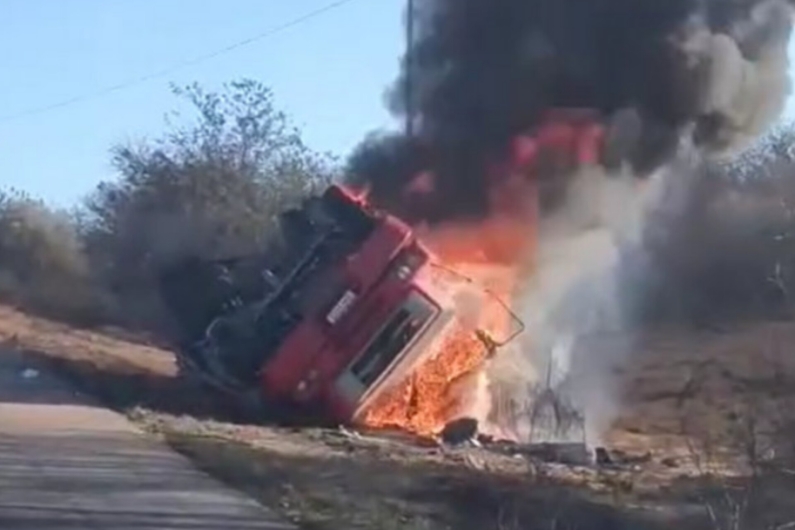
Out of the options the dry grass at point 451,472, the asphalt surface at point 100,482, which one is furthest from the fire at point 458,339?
the asphalt surface at point 100,482

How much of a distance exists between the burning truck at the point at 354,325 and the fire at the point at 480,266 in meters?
0.02

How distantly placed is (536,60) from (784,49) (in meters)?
3.84

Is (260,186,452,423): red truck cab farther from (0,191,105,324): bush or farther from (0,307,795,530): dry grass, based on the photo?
(0,191,105,324): bush

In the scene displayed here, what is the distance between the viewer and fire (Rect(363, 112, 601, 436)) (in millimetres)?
22906

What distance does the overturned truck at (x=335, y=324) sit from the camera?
21.8 meters

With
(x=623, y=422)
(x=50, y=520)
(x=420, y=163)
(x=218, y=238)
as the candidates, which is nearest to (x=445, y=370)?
(x=420, y=163)

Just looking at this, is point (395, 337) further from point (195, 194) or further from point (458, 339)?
point (195, 194)

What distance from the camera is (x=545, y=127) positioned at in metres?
25.5

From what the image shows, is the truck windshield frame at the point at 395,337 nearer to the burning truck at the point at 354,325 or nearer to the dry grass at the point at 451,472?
the burning truck at the point at 354,325

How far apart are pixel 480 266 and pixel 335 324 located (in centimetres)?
331

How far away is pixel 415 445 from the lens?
21047 millimetres

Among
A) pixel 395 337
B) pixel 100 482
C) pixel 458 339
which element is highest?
pixel 458 339

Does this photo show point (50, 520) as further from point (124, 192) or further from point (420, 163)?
point (124, 192)

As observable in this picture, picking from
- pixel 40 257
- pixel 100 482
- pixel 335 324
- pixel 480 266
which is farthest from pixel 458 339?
pixel 40 257
